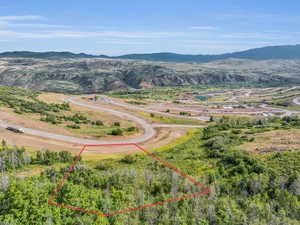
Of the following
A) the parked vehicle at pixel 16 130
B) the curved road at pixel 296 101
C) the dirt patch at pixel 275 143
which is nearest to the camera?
the dirt patch at pixel 275 143

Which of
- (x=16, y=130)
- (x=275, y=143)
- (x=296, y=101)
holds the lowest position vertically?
(x=296, y=101)

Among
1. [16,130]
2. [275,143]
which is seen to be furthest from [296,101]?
[16,130]

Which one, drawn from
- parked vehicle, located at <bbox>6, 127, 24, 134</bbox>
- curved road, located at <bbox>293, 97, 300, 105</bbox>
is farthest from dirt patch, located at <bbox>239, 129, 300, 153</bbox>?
curved road, located at <bbox>293, 97, 300, 105</bbox>

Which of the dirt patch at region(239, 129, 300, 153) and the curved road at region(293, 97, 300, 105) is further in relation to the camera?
the curved road at region(293, 97, 300, 105)

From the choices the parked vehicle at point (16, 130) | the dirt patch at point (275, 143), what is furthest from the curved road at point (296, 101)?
the parked vehicle at point (16, 130)

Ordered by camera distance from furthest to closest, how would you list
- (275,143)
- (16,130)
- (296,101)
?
1. (296,101)
2. (16,130)
3. (275,143)

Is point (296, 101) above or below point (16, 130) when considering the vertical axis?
below

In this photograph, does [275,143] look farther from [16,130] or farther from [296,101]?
[296,101]

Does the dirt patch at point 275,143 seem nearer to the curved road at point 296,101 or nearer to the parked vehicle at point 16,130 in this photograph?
the parked vehicle at point 16,130

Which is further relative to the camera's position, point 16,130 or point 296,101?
point 296,101

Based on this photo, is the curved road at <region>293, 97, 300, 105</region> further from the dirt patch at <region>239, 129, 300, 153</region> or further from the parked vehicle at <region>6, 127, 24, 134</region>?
the parked vehicle at <region>6, 127, 24, 134</region>

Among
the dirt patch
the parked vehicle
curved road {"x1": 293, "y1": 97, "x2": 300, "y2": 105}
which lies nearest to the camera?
the dirt patch

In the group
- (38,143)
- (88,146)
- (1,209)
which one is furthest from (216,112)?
(1,209)

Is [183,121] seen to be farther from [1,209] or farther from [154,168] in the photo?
[1,209]
